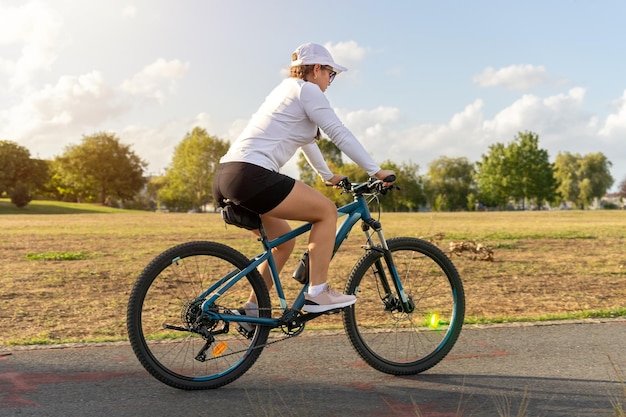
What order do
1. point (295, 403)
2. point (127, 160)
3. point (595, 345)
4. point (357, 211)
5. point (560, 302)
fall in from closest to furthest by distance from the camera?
1. point (295, 403)
2. point (357, 211)
3. point (595, 345)
4. point (560, 302)
5. point (127, 160)

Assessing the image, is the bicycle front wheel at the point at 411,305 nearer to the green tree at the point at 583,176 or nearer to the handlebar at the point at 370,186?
the handlebar at the point at 370,186

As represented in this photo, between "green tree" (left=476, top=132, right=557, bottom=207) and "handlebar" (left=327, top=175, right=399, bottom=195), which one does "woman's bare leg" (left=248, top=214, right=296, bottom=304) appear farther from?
"green tree" (left=476, top=132, right=557, bottom=207)

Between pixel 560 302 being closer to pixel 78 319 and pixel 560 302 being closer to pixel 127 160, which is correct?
pixel 78 319

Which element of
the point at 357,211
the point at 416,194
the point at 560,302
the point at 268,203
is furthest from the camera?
the point at 416,194

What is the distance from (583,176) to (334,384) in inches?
5381

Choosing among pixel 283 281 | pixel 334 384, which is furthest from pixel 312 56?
pixel 283 281

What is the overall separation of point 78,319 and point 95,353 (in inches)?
77.9

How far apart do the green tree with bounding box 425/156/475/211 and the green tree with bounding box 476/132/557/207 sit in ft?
107

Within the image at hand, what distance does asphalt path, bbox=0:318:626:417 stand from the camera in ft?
12.2

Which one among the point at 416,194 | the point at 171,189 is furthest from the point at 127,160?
the point at 416,194

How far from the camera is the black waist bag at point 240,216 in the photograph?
4.21 meters

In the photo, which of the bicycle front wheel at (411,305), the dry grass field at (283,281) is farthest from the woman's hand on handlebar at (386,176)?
the dry grass field at (283,281)

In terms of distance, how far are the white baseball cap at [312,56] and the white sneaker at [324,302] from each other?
4.76ft

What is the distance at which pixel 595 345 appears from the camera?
203 inches
